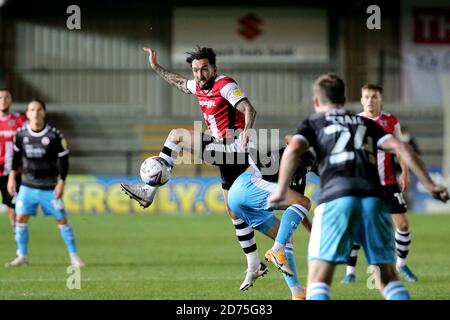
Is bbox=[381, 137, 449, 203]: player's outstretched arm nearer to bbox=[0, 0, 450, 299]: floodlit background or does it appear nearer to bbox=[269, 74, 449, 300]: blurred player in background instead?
bbox=[269, 74, 449, 300]: blurred player in background

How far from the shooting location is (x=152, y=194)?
10953 millimetres

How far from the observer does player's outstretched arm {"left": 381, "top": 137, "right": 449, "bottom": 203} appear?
762 centimetres

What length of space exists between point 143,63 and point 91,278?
1973 cm

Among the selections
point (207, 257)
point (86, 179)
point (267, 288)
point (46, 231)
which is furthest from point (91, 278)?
point (86, 179)

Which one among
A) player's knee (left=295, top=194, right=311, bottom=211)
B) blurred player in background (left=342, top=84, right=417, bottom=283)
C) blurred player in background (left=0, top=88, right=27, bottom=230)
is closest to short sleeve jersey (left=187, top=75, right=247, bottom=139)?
player's knee (left=295, top=194, right=311, bottom=211)

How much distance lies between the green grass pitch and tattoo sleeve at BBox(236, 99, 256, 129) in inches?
74.2

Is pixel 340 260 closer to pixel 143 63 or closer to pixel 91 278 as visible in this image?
pixel 91 278

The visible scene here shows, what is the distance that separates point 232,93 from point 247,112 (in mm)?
293

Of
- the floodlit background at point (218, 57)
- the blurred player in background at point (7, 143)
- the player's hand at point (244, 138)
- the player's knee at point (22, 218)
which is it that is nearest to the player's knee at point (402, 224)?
the player's hand at point (244, 138)

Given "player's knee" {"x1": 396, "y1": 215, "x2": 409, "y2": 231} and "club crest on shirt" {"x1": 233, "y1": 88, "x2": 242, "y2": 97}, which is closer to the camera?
"club crest on shirt" {"x1": 233, "y1": 88, "x2": 242, "y2": 97}

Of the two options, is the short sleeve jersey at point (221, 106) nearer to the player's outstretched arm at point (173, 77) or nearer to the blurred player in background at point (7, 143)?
the player's outstretched arm at point (173, 77)

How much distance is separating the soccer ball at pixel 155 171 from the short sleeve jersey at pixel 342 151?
10.9 feet

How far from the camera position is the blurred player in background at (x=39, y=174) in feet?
47.6

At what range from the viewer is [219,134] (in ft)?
36.3
